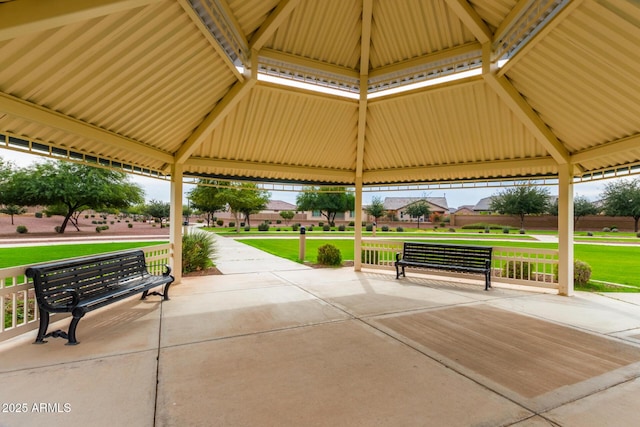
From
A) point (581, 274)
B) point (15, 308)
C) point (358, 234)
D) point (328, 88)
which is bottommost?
point (581, 274)

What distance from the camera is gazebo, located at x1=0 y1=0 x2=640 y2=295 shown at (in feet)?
12.9

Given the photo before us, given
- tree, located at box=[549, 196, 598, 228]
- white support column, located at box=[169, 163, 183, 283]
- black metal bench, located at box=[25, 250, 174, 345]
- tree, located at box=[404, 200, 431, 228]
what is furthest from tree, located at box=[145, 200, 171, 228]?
tree, located at box=[549, 196, 598, 228]

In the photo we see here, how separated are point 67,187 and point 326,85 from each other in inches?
956

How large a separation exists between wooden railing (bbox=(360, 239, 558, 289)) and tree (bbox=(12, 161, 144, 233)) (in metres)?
22.6

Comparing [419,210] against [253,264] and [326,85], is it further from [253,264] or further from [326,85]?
[326,85]

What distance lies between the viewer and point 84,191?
75.7 ft

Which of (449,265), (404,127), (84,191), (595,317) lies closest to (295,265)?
(449,265)

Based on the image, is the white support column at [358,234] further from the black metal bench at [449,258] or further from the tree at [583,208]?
the tree at [583,208]

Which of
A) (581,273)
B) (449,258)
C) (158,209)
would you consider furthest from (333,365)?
(158,209)

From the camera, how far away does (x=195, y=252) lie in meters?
9.65

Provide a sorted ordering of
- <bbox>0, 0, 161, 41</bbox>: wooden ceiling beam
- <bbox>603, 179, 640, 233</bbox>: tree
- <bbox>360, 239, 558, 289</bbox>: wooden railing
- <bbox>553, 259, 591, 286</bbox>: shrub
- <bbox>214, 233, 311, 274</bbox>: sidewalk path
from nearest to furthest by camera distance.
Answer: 1. <bbox>0, 0, 161, 41</bbox>: wooden ceiling beam
2. <bbox>360, 239, 558, 289</bbox>: wooden railing
3. <bbox>553, 259, 591, 286</bbox>: shrub
4. <bbox>214, 233, 311, 274</bbox>: sidewalk path
5. <bbox>603, 179, 640, 233</bbox>: tree

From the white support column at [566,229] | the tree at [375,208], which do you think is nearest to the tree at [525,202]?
the tree at [375,208]

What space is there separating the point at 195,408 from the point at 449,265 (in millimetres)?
7110

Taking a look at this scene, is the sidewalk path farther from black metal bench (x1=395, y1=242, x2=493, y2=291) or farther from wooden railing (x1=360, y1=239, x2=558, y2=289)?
black metal bench (x1=395, y1=242, x2=493, y2=291)
